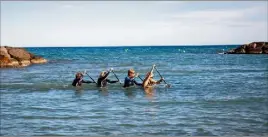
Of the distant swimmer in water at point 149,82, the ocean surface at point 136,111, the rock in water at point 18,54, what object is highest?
the rock in water at point 18,54

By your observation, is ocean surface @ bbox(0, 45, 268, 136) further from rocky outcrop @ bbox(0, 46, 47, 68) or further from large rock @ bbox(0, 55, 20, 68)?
rocky outcrop @ bbox(0, 46, 47, 68)

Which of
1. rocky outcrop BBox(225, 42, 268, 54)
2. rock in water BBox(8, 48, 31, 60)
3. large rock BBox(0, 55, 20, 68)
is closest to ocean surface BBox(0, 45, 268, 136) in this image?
large rock BBox(0, 55, 20, 68)

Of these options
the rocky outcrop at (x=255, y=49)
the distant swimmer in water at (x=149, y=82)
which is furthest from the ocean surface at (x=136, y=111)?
the rocky outcrop at (x=255, y=49)

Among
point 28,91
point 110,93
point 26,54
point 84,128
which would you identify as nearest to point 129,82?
point 110,93

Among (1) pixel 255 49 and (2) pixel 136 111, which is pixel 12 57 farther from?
(1) pixel 255 49

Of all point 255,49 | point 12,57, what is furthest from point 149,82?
point 255,49

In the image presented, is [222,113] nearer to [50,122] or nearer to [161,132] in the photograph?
[161,132]

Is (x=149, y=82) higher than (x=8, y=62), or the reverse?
(x=8, y=62)

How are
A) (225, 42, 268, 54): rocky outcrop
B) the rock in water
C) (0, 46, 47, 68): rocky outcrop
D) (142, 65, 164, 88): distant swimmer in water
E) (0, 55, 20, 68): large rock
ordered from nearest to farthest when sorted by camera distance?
(142, 65, 164, 88): distant swimmer in water → (0, 55, 20, 68): large rock → (0, 46, 47, 68): rocky outcrop → the rock in water → (225, 42, 268, 54): rocky outcrop

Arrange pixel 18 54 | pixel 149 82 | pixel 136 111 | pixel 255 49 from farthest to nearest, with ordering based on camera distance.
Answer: pixel 255 49 < pixel 18 54 < pixel 149 82 < pixel 136 111

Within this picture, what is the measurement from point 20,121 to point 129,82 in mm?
12495

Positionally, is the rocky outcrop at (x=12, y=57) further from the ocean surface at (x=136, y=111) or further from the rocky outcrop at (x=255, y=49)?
the rocky outcrop at (x=255, y=49)

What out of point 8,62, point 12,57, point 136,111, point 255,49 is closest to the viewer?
point 136,111

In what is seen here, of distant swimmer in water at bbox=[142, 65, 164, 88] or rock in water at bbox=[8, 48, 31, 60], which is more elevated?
rock in water at bbox=[8, 48, 31, 60]
